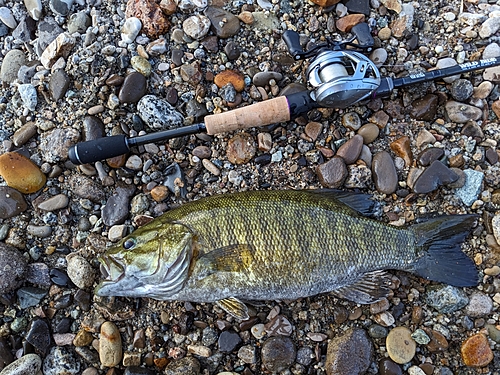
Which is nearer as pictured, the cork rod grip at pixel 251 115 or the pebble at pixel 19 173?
the cork rod grip at pixel 251 115

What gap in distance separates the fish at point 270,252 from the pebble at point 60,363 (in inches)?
33.4

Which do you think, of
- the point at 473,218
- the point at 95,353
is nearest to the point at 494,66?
the point at 473,218

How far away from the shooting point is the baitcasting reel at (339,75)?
2.96 meters

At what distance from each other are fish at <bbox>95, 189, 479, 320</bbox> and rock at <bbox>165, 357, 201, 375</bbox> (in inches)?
21.8

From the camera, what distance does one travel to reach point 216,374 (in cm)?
322

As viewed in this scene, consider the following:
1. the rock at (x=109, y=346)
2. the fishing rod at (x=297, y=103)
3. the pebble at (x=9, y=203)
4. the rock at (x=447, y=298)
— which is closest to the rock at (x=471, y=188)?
the rock at (x=447, y=298)

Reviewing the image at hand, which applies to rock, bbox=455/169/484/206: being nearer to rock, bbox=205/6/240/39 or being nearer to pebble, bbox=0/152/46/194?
rock, bbox=205/6/240/39

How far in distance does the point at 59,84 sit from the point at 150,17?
1.01 metres

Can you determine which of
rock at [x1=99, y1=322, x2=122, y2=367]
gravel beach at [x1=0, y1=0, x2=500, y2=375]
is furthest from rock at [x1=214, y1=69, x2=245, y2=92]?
rock at [x1=99, y1=322, x2=122, y2=367]

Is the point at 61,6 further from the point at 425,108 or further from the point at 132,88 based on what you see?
the point at 425,108

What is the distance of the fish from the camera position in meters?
2.85

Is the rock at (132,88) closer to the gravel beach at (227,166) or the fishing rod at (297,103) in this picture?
the gravel beach at (227,166)

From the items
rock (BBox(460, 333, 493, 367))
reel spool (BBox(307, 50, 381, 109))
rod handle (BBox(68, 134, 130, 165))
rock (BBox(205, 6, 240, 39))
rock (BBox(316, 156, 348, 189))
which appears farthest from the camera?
rock (BBox(205, 6, 240, 39))

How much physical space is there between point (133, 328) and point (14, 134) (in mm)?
2038
